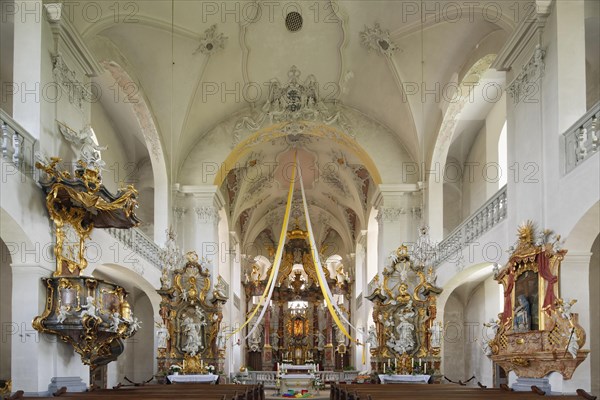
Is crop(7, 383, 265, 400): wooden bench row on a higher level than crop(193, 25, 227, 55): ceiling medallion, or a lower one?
lower

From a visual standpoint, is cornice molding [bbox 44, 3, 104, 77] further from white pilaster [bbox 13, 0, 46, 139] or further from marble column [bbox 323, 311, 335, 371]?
marble column [bbox 323, 311, 335, 371]

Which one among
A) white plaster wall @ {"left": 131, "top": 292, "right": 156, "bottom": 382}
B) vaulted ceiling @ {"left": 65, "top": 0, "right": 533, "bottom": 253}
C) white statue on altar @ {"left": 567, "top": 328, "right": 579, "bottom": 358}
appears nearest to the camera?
white statue on altar @ {"left": 567, "top": 328, "right": 579, "bottom": 358}

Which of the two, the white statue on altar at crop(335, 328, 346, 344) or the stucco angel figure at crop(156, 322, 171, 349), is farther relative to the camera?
the white statue on altar at crop(335, 328, 346, 344)

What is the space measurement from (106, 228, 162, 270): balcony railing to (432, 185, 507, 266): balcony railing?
21.7 ft

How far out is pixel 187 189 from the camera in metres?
19.7

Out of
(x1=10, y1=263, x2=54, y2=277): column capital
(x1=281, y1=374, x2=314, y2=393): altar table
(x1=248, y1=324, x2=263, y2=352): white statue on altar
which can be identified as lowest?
(x1=281, y1=374, x2=314, y2=393): altar table

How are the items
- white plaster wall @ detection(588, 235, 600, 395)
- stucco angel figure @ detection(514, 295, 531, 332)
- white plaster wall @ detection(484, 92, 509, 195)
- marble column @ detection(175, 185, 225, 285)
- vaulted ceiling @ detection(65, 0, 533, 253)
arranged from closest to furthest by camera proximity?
stucco angel figure @ detection(514, 295, 531, 332), white plaster wall @ detection(588, 235, 600, 395), vaulted ceiling @ detection(65, 0, 533, 253), white plaster wall @ detection(484, 92, 509, 195), marble column @ detection(175, 185, 225, 285)

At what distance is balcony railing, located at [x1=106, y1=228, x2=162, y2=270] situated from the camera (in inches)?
579

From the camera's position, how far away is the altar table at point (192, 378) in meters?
17.4

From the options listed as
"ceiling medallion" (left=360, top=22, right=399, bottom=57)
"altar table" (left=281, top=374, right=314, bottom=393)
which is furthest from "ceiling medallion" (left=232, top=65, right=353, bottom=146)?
"altar table" (left=281, top=374, right=314, bottom=393)

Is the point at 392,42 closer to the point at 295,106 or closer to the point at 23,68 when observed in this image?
the point at 295,106

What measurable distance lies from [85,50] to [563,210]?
761 centimetres

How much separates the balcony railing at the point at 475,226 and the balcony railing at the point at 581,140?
2949 mm

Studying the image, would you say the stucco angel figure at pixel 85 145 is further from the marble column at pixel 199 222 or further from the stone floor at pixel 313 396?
the stone floor at pixel 313 396
